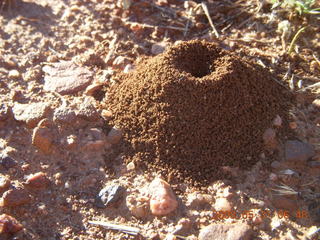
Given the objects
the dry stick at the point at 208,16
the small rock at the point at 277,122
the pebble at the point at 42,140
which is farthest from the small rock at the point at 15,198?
the dry stick at the point at 208,16

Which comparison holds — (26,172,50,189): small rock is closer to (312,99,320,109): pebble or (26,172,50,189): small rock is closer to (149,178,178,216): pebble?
(149,178,178,216): pebble

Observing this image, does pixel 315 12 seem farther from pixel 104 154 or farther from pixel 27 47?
pixel 27 47

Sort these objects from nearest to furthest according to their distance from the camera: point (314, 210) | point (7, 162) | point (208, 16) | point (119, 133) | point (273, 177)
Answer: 1. point (314, 210)
2. point (273, 177)
3. point (7, 162)
4. point (119, 133)
5. point (208, 16)

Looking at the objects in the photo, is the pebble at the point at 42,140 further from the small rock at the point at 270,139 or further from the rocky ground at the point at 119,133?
the small rock at the point at 270,139

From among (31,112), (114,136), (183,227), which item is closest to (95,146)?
(114,136)

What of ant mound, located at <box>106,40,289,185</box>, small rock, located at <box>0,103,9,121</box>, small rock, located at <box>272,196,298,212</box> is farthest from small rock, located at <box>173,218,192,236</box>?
small rock, located at <box>0,103,9,121</box>

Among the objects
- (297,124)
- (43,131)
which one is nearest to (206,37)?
(297,124)

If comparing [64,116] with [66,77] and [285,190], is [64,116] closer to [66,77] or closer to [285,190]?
[66,77]

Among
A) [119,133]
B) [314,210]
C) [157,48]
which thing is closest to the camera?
[314,210]
